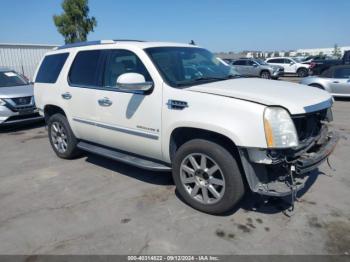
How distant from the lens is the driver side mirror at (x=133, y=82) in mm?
3605

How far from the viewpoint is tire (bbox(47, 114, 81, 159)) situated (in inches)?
214

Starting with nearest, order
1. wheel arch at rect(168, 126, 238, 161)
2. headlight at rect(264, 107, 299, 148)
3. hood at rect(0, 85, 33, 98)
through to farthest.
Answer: headlight at rect(264, 107, 299, 148) < wheel arch at rect(168, 126, 238, 161) < hood at rect(0, 85, 33, 98)

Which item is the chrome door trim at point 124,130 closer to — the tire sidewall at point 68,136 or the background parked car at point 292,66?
the tire sidewall at point 68,136

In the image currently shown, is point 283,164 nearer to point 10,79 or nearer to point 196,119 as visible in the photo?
point 196,119

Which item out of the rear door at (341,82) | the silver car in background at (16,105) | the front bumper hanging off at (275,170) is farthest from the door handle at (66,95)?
the rear door at (341,82)

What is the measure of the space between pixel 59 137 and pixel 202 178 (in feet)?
10.8

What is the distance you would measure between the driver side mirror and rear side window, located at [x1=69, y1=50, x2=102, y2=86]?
1130mm

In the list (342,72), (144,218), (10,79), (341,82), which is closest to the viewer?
(144,218)

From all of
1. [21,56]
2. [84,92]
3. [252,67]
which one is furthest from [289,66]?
[84,92]

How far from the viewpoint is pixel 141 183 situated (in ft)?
15.1

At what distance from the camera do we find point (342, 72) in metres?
12.3

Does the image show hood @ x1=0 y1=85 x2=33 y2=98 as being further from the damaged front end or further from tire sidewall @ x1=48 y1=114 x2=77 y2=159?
the damaged front end

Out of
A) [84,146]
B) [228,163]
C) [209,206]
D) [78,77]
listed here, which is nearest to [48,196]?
[84,146]

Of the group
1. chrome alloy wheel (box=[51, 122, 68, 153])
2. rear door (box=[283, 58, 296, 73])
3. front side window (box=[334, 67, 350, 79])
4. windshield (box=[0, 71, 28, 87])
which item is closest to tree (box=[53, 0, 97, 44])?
windshield (box=[0, 71, 28, 87])
